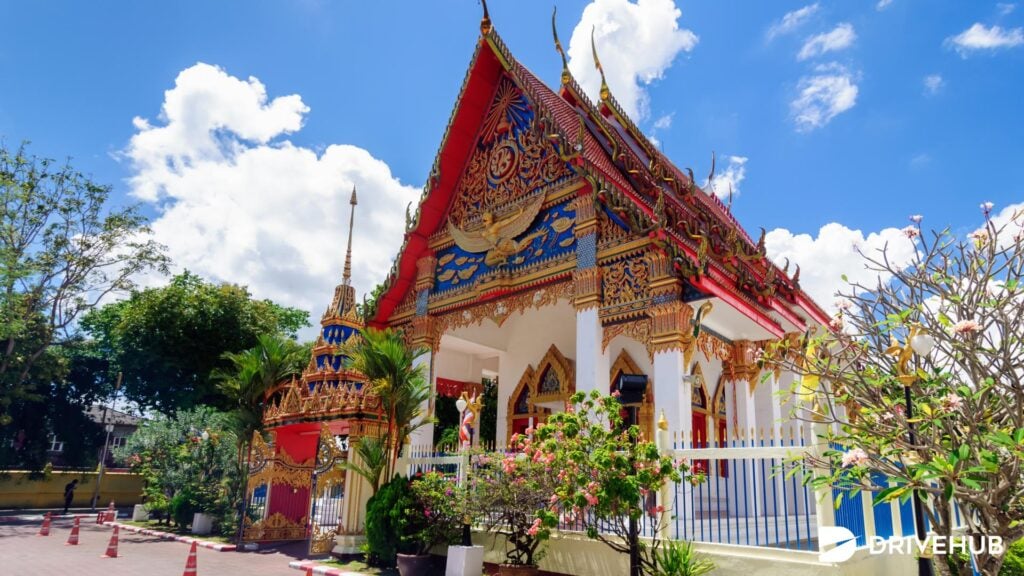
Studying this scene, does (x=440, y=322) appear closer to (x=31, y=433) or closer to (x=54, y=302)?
(x=54, y=302)

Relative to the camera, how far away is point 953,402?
409 cm

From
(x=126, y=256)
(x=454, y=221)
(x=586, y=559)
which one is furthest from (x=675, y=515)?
(x=126, y=256)

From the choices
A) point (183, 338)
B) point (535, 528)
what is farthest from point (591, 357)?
point (183, 338)

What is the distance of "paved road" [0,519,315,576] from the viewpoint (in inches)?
334

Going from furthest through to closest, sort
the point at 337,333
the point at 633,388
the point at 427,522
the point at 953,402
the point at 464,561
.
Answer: the point at 337,333 < the point at 633,388 < the point at 427,522 < the point at 464,561 < the point at 953,402

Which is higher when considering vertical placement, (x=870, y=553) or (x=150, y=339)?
(x=150, y=339)

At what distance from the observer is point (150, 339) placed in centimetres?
2053

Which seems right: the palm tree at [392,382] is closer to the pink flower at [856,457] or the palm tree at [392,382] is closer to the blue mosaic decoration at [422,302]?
the blue mosaic decoration at [422,302]

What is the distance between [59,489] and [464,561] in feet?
77.0

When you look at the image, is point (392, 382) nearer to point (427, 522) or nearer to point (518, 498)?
point (427, 522)

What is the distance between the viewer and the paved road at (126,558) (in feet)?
27.8

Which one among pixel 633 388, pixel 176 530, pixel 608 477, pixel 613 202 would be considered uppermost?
pixel 613 202

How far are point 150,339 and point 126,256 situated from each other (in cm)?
309

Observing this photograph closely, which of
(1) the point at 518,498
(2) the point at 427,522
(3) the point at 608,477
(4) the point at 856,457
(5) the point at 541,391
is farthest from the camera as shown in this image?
(5) the point at 541,391
